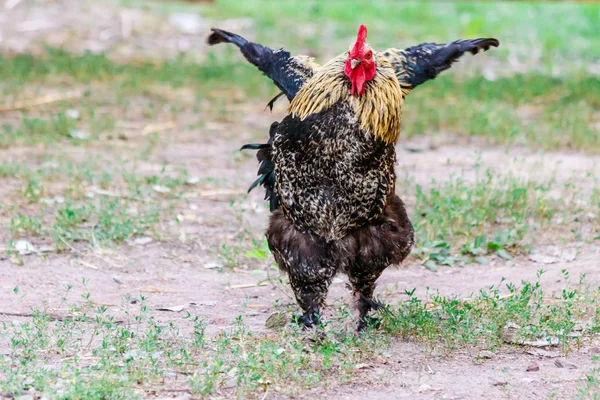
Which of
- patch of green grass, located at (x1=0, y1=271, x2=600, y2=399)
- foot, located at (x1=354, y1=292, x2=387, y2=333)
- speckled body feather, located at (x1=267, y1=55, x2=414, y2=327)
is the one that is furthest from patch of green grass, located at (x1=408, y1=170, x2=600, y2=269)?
speckled body feather, located at (x1=267, y1=55, x2=414, y2=327)

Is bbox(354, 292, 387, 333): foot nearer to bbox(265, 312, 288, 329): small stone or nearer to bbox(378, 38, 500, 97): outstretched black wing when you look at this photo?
bbox(265, 312, 288, 329): small stone

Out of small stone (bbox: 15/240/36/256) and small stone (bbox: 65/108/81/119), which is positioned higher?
small stone (bbox: 65/108/81/119)

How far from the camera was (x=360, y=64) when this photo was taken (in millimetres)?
4656

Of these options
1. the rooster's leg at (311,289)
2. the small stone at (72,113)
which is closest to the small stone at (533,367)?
the rooster's leg at (311,289)

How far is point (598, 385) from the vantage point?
164 inches

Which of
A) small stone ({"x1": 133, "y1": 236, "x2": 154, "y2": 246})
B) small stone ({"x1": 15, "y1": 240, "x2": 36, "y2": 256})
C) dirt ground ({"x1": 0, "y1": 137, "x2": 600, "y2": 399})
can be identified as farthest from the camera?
small stone ({"x1": 133, "y1": 236, "x2": 154, "y2": 246})

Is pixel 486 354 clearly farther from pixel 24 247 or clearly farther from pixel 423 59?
pixel 24 247

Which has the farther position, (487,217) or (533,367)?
(487,217)

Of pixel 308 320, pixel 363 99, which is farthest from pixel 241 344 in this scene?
pixel 363 99

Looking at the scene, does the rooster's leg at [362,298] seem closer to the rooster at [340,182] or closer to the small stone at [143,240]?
the rooster at [340,182]

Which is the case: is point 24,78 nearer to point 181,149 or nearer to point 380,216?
point 181,149

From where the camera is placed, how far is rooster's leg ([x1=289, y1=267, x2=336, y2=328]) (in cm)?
482

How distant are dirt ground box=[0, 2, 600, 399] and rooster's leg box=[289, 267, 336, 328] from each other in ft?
1.03

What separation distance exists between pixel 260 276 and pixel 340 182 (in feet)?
5.28
